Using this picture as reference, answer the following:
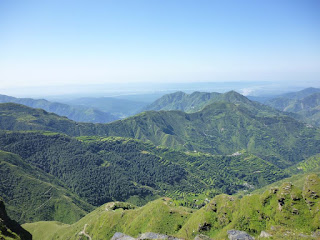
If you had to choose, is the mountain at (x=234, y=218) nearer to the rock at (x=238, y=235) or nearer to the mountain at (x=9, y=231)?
the rock at (x=238, y=235)

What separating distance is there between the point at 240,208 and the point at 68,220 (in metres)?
171

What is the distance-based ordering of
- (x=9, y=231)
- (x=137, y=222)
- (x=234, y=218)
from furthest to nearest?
(x=137, y=222), (x=234, y=218), (x=9, y=231)

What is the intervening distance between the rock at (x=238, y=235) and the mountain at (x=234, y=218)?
2697 millimetres

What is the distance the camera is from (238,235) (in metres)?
74.8

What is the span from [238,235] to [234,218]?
13501 millimetres

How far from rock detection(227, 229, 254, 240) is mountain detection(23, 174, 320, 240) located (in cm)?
270

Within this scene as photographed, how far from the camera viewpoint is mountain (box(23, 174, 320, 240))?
72.1 meters

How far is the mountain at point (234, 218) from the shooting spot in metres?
72.1

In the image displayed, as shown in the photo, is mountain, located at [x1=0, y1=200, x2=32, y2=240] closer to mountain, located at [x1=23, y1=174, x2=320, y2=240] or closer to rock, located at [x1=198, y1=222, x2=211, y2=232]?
mountain, located at [x1=23, y1=174, x2=320, y2=240]

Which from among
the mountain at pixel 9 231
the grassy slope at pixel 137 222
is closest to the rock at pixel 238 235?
the grassy slope at pixel 137 222

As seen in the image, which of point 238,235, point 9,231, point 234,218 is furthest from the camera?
point 234,218

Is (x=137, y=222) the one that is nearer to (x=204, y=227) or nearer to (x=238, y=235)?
(x=204, y=227)

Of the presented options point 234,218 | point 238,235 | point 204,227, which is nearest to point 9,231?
point 204,227

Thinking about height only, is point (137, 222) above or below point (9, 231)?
below
